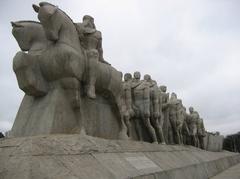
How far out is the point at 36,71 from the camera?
8.34m

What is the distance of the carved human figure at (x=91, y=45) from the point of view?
8.75 m

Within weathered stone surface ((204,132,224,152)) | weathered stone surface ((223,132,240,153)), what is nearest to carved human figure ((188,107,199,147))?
weathered stone surface ((204,132,224,152))

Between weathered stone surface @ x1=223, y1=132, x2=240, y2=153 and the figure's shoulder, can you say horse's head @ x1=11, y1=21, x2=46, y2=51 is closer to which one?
the figure's shoulder

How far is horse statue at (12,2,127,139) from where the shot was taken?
8109mm

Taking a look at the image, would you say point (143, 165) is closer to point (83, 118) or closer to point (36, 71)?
point (83, 118)

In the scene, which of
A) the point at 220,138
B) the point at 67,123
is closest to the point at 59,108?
the point at 67,123

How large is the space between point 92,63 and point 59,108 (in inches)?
57.0

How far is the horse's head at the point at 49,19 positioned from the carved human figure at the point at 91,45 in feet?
3.30

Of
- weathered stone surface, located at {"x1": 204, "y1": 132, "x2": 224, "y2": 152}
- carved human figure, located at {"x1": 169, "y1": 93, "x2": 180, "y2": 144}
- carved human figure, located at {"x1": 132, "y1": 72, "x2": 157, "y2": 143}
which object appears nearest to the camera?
carved human figure, located at {"x1": 132, "y1": 72, "x2": 157, "y2": 143}

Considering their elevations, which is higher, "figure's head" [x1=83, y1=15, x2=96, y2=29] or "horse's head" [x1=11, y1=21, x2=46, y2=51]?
"figure's head" [x1=83, y1=15, x2=96, y2=29]

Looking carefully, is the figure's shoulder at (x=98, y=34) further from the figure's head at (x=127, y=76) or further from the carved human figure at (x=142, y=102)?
the figure's head at (x=127, y=76)

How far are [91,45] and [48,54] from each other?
1527 millimetres

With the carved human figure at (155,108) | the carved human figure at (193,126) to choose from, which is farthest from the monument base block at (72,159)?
the carved human figure at (193,126)

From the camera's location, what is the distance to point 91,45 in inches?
372
